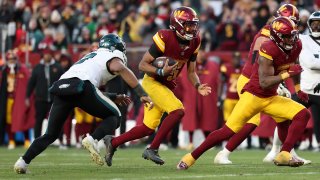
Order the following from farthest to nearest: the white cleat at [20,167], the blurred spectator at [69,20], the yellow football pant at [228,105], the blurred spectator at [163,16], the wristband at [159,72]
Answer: the blurred spectator at [69,20], the blurred spectator at [163,16], the yellow football pant at [228,105], the wristband at [159,72], the white cleat at [20,167]

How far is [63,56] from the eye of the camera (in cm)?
1898

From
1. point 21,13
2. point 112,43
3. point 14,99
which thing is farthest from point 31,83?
point 112,43

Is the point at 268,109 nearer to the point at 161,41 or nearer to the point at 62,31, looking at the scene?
the point at 161,41

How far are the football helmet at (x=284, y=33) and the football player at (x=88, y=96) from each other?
145cm

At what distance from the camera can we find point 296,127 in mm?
10438

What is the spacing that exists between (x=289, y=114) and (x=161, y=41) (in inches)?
70.8

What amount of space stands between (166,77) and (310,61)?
2151 mm

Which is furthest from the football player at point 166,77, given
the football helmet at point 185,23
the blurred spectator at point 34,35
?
Answer: the blurred spectator at point 34,35

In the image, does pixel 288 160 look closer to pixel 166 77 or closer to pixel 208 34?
pixel 166 77

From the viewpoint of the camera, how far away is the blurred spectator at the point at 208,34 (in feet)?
68.2

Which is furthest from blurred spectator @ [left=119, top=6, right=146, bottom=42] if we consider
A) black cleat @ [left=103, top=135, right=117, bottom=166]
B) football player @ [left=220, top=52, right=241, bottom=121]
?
black cleat @ [left=103, top=135, right=117, bottom=166]

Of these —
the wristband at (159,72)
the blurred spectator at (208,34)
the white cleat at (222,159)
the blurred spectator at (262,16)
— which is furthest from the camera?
the blurred spectator at (208,34)

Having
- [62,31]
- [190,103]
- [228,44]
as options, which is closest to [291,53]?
[190,103]

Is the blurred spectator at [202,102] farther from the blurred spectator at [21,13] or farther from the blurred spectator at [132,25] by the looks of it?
the blurred spectator at [21,13]
